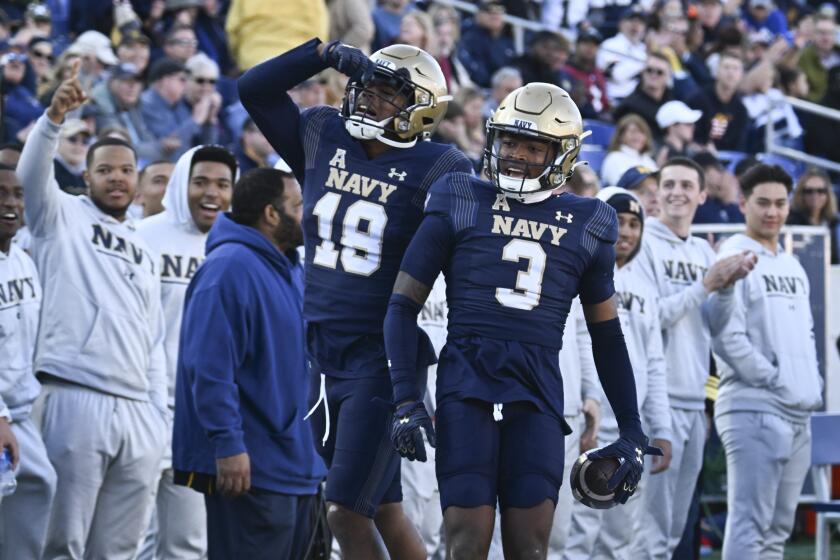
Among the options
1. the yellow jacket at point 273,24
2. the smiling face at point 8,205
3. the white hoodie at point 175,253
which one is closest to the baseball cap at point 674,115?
the yellow jacket at point 273,24

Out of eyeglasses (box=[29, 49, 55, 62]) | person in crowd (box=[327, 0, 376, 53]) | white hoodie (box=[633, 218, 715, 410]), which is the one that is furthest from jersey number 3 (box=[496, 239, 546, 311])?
person in crowd (box=[327, 0, 376, 53])

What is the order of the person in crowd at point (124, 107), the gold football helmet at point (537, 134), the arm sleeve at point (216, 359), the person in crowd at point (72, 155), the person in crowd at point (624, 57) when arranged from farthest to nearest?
the person in crowd at point (624, 57) < the person in crowd at point (124, 107) < the person in crowd at point (72, 155) < the arm sleeve at point (216, 359) < the gold football helmet at point (537, 134)

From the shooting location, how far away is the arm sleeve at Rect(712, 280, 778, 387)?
27.1 feet

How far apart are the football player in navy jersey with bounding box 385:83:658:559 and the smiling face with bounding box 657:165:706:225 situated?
3.54 meters

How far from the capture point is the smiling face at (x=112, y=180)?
710 cm

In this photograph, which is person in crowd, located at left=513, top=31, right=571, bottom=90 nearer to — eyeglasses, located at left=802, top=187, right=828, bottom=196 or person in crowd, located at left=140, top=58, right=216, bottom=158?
eyeglasses, located at left=802, top=187, right=828, bottom=196

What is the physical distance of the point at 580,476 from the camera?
202 inches

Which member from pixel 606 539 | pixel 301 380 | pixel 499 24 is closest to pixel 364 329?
pixel 301 380

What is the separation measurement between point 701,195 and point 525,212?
3961mm

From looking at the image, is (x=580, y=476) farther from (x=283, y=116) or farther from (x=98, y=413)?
(x=98, y=413)

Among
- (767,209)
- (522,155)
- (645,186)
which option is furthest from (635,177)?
(522,155)

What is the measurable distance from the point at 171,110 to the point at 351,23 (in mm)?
2696

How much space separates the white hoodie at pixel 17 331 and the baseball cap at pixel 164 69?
4.77 meters

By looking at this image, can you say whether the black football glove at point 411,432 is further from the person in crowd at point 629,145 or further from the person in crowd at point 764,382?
the person in crowd at point 629,145
